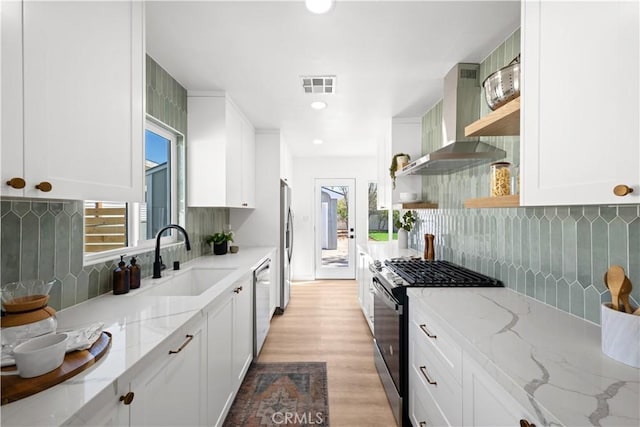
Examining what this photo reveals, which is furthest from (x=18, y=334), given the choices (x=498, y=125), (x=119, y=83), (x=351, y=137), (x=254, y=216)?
(x=351, y=137)

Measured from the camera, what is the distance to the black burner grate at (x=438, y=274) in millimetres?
1853

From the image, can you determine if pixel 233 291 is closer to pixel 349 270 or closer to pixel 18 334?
pixel 18 334

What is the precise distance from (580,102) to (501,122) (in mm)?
466

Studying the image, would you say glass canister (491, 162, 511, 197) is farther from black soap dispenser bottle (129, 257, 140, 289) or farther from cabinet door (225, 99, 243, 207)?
cabinet door (225, 99, 243, 207)

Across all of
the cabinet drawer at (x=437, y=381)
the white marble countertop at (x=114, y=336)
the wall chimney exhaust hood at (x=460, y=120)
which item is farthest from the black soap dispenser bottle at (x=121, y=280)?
the wall chimney exhaust hood at (x=460, y=120)

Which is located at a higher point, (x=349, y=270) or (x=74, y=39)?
(x=74, y=39)

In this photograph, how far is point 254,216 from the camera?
13.1 feet

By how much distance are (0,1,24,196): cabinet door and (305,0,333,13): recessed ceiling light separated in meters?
1.18

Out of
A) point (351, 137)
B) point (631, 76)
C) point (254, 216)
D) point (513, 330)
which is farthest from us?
point (351, 137)

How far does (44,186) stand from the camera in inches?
35.4

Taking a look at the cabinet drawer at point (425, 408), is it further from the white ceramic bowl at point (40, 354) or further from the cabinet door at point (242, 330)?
the white ceramic bowl at point (40, 354)

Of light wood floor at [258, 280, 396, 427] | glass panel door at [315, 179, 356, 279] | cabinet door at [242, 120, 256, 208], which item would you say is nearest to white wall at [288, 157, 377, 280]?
glass panel door at [315, 179, 356, 279]

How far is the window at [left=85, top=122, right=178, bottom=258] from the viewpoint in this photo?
1.71 m

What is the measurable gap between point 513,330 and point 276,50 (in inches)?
81.1
